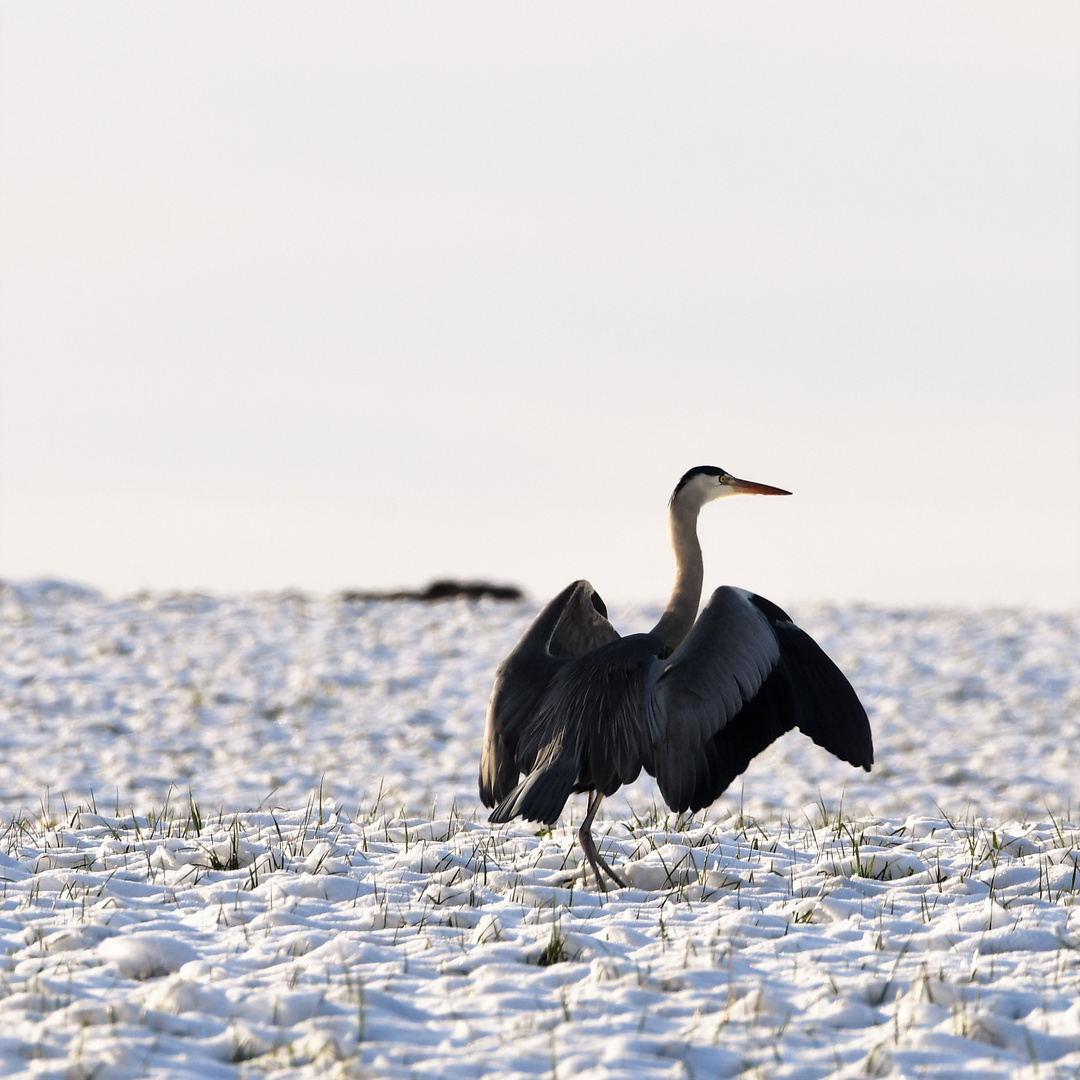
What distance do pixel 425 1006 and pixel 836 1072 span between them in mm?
1318

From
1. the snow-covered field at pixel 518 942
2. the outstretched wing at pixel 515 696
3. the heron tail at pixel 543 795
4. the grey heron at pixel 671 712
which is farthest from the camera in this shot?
the outstretched wing at pixel 515 696

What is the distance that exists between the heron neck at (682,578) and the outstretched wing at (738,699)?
1.28ft

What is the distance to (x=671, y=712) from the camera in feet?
20.5

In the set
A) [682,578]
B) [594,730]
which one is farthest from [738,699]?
[682,578]

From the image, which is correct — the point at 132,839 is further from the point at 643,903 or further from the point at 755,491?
the point at 755,491

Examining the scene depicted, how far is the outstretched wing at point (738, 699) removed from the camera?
622 cm

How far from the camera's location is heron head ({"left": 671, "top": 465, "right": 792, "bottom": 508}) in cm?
711

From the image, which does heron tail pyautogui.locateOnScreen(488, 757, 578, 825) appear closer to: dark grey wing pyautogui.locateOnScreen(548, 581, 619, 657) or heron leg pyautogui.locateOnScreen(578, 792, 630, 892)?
heron leg pyautogui.locateOnScreen(578, 792, 630, 892)

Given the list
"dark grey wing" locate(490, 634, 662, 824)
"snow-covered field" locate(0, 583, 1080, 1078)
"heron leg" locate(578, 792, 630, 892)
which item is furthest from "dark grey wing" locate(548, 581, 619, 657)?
"heron leg" locate(578, 792, 630, 892)

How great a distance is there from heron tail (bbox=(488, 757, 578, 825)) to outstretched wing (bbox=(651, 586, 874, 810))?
46 cm

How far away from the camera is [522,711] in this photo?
6.70 meters

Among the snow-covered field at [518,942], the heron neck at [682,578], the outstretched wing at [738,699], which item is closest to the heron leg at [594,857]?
the snow-covered field at [518,942]

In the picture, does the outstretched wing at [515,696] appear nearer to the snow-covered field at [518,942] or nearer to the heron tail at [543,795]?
the snow-covered field at [518,942]

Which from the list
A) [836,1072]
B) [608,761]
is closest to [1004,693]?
[608,761]
